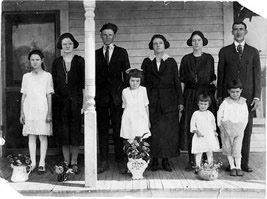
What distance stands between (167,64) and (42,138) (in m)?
1.94

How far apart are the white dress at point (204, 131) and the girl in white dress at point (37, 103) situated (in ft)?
6.27

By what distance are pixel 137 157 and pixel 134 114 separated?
56 centimetres

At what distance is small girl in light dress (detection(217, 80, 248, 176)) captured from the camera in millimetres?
4820

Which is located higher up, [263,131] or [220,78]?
[220,78]

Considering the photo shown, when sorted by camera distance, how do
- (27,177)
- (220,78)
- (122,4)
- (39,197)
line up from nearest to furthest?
(39,197), (27,177), (220,78), (122,4)

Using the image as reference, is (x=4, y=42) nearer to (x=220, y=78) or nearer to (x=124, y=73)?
(x=124, y=73)

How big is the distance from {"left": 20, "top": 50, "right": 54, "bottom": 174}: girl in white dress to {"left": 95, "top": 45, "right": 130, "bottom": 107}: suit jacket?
2.15 feet

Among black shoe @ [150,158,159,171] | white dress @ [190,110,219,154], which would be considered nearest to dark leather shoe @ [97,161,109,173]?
black shoe @ [150,158,159,171]

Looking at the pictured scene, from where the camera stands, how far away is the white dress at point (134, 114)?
4.78 metres

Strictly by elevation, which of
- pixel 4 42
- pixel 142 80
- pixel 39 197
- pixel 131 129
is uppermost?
pixel 4 42

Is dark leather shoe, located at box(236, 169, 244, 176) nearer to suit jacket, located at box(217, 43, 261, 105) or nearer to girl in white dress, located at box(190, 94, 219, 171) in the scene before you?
girl in white dress, located at box(190, 94, 219, 171)

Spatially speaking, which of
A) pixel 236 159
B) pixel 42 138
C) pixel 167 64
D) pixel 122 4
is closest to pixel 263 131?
pixel 236 159

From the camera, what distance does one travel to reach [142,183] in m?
4.49

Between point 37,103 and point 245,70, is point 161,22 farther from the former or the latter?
point 37,103
